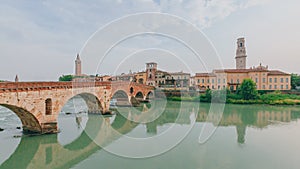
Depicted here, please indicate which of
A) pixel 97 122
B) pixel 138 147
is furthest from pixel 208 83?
pixel 138 147

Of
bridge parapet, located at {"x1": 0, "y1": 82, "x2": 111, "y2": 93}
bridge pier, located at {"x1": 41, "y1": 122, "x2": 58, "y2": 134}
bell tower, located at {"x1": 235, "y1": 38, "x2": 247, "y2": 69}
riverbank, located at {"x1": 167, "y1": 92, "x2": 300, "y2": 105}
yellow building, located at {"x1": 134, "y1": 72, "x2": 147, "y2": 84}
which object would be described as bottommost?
bridge pier, located at {"x1": 41, "y1": 122, "x2": 58, "y2": 134}

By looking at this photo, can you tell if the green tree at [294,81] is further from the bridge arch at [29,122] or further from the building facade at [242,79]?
the bridge arch at [29,122]

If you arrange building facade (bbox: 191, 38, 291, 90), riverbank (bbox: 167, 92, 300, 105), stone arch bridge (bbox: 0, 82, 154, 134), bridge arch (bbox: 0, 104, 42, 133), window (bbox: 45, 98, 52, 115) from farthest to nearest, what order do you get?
building facade (bbox: 191, 38, 291, 90) < riverbank (bbox: 167, 92, 300, 105) < window (bbox: 45, 98, 52, 115) < bridge arch (bbox: 0, 104, 42, 133) < stone arch bridge (bbox: 0, 82, 154, 134)

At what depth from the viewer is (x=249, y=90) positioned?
25.7m

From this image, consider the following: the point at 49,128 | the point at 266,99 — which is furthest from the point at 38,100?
the point at 266,99

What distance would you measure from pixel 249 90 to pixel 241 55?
18.3 meters

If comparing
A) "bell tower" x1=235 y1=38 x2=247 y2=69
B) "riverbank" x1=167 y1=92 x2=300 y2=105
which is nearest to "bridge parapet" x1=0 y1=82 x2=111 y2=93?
"riverbank" x1=167 y1=92 x2=300 y2=105

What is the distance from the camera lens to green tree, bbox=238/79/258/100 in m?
25.6

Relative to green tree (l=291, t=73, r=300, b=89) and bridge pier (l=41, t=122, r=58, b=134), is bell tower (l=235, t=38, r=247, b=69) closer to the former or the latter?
green tree (l=291, t=73, r=300, b=89)

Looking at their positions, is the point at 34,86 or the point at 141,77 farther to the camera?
the point at 141,77

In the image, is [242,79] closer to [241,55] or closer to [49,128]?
[241,55]

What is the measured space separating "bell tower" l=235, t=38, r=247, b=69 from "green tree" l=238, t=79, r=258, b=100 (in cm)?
1714

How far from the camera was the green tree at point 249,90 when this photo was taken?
2559 centimetres

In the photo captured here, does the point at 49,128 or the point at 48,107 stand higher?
the point at 48,107
